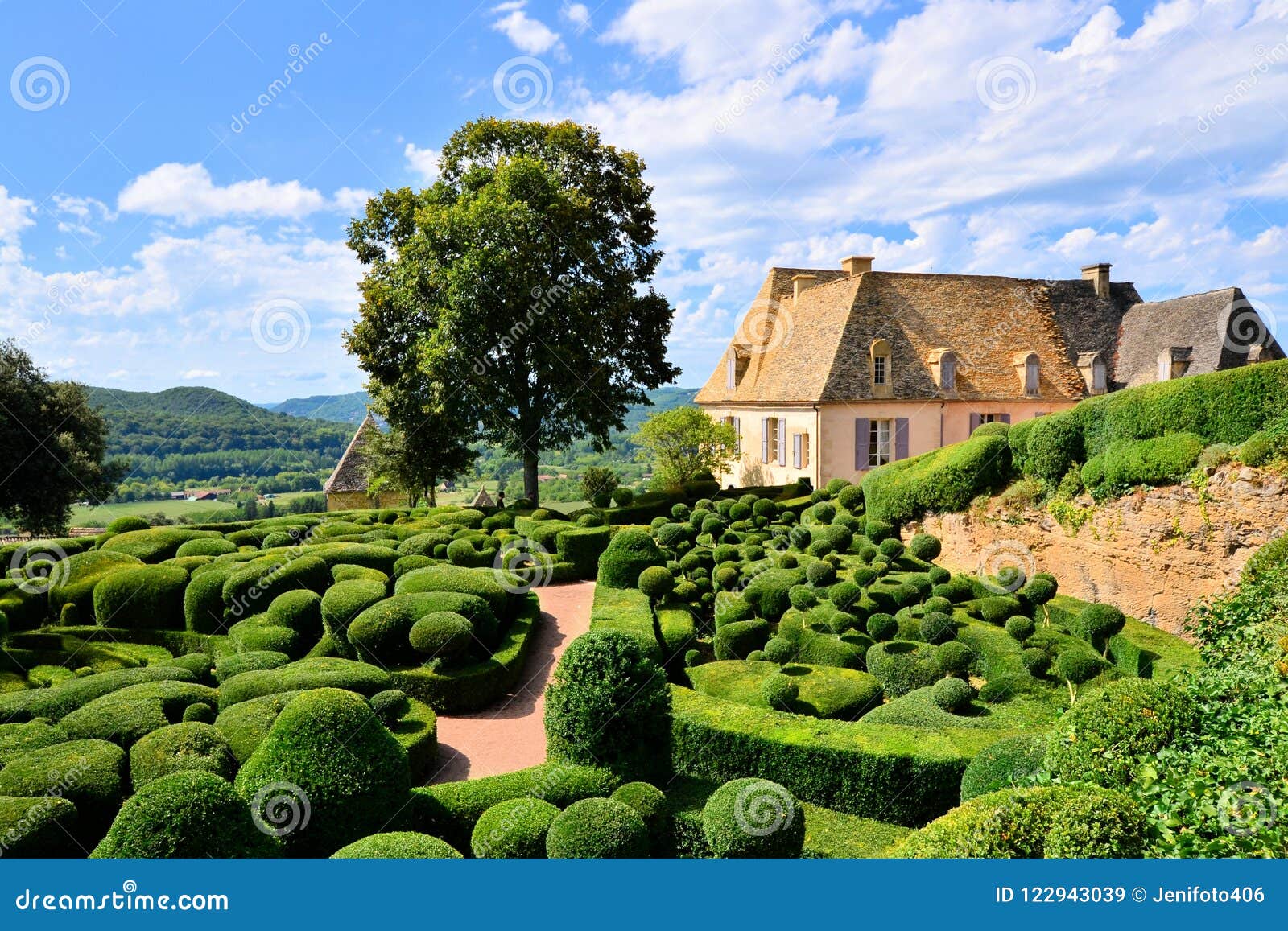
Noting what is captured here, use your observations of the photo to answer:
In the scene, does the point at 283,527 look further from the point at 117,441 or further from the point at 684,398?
the point at 684,398

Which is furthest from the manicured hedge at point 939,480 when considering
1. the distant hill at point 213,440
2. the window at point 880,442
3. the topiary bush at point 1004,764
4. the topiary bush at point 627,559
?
the distant hill at point 213,440

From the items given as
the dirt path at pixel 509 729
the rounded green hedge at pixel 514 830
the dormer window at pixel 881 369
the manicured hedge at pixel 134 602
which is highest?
the dormer window at pixel 881 369

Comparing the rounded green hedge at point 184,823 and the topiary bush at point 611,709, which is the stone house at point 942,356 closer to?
the topiary bush at point 611,709

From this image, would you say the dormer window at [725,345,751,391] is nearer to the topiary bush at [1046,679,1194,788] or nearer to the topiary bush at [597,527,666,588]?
the topiary bush at [597,527,666,588]

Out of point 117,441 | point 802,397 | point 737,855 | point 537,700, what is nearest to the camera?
point 737,855

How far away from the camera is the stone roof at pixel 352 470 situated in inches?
1507

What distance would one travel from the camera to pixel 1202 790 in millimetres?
6160

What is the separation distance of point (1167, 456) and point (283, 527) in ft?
74.4

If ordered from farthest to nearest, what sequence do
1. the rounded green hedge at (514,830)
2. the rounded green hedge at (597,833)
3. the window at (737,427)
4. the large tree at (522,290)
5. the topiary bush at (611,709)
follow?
1. the window at (737,427)
2. the large tree at (522,290)
3. the topiary bush at (611,709)
4. the rounded green hedge at (514,830)
5. the rounded green hedge at (597,833)

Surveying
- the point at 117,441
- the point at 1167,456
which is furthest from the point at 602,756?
the point at 117,441

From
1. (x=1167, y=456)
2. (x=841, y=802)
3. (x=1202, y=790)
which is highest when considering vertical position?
(x=1167, y=456)

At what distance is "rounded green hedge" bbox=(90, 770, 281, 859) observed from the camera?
21.2ft

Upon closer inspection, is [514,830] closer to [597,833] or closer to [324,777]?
[597,833]

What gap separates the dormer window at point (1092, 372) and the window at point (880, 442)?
29.7ft
